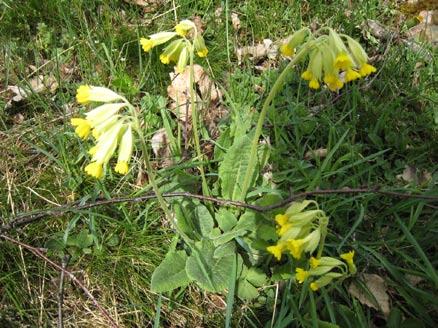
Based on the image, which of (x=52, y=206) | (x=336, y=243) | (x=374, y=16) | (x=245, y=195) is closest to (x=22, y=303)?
(x=52, y=206)

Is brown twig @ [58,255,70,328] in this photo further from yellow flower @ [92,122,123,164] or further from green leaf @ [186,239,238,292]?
yellow flower @ [92,122,123,164]

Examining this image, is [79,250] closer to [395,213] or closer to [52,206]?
[52,206]

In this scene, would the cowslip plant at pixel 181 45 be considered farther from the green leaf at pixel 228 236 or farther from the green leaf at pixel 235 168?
the green leaf at pixel 228 236

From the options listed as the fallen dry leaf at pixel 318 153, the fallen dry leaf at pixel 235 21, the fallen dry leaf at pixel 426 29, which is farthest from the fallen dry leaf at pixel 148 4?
the fallen dry leaf at pixel 426 29

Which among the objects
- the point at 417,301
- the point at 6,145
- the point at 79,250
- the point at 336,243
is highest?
the point at 6,145

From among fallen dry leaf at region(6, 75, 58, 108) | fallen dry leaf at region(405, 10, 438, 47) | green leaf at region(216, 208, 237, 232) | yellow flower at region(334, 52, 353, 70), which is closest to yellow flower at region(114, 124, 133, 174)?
Result: green leaf at region(216, 208, 237, 232)
